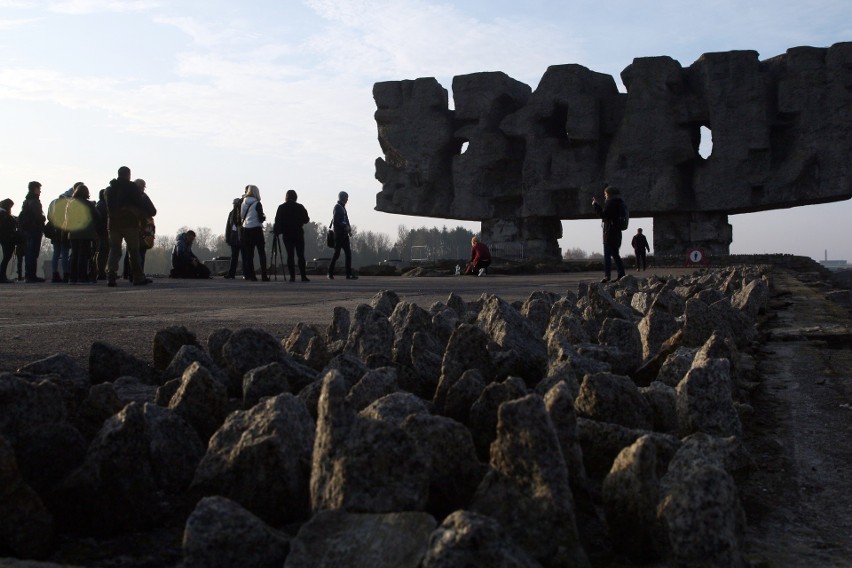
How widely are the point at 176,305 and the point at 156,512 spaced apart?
4695mm

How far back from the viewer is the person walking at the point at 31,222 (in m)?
11.7

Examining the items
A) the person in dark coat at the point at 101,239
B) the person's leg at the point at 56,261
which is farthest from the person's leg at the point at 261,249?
the person's leg at the point at 56,261

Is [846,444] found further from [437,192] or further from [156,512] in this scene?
[437,192]

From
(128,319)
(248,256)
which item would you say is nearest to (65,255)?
(248,256)

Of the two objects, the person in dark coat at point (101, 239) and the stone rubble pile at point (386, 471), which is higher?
the person in dark coat at point (101, 239)

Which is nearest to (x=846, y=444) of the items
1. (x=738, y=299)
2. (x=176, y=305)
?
(x=738, y=299)

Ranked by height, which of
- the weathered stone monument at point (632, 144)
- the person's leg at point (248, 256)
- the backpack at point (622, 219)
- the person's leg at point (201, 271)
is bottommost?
the person's leg at point (201, 271)

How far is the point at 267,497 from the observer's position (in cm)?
111

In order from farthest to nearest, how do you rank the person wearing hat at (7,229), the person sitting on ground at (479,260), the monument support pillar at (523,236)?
the monument support pillar at (523,236)
the person sitting on ground at (479,260)
the person wearing hat at (7,229)

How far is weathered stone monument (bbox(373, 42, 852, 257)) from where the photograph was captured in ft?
74.7

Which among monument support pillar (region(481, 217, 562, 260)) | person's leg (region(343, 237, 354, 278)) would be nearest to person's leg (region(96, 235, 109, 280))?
person's leg (region(343, 237, 354, 278))

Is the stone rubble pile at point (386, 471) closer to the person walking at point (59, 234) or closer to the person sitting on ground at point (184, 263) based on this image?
the person walking at point (59, 234)

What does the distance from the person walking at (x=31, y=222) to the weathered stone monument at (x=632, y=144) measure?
16515 mm

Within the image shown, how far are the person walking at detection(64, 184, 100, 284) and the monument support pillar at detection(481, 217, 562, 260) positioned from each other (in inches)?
666
